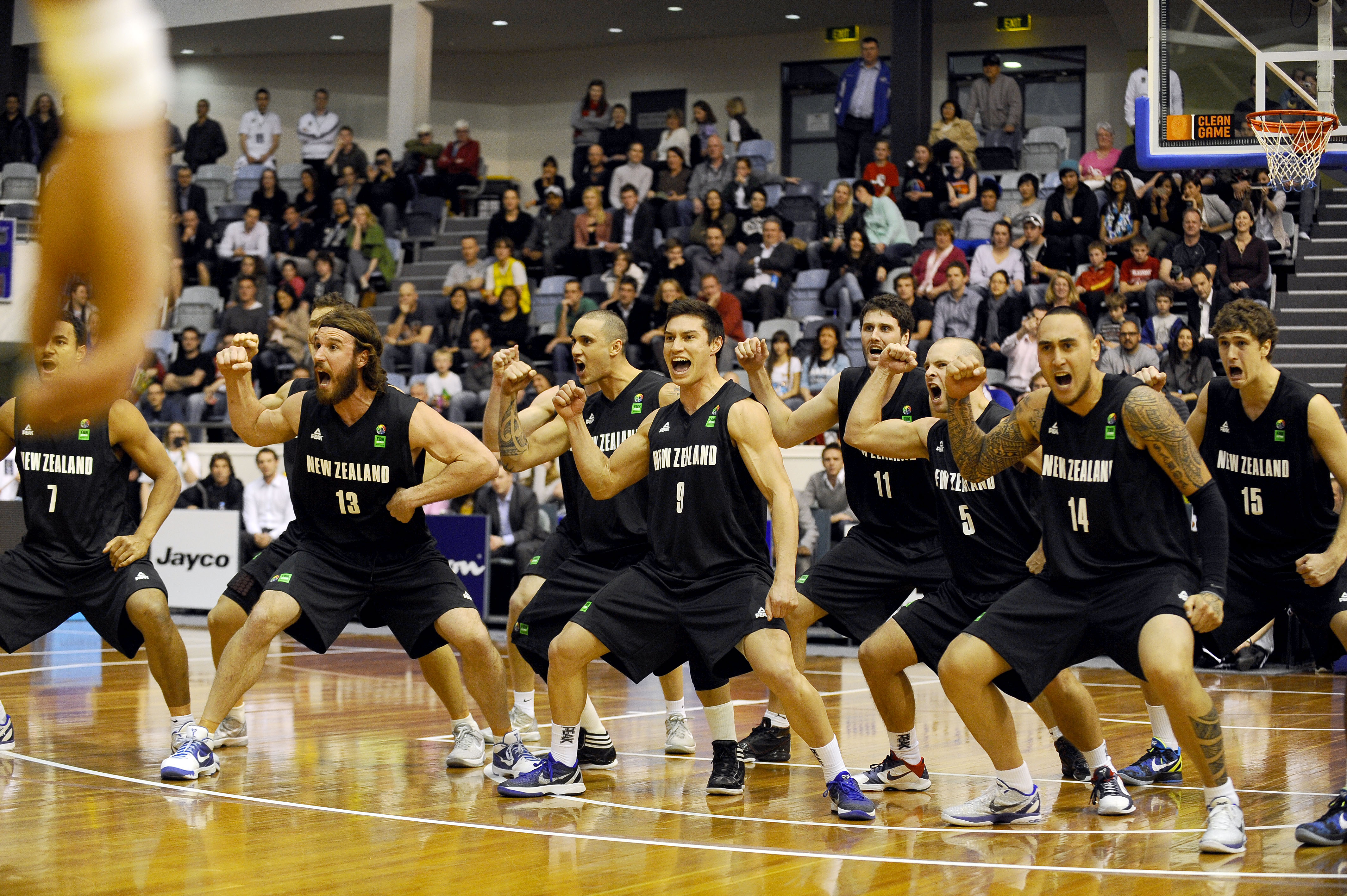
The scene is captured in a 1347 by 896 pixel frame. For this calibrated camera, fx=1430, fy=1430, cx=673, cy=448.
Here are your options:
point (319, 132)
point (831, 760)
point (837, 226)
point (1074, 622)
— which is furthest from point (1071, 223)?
point (319, 132)

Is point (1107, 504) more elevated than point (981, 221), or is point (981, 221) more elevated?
point (981, 221)

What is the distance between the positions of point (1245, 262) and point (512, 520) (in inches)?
306

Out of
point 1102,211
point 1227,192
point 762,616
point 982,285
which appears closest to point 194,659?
point 762,616

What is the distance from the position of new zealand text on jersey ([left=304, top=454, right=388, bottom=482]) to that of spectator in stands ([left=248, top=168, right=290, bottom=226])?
16.1 meters

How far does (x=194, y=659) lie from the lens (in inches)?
444

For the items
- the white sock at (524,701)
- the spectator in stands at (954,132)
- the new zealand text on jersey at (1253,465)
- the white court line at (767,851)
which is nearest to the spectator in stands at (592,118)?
the spectator in stands at (954,132)

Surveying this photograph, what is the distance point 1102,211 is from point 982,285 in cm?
173

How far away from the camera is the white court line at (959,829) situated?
18.8ft

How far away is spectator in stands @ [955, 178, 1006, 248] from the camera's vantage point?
55.1 feet

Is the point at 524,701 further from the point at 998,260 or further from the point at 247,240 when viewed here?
the point at 247,240

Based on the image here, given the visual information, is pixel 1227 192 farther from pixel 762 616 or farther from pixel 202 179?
pixel 202 179

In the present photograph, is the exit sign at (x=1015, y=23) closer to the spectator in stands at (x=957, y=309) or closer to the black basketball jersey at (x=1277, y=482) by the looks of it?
the spectator in stands at (x=957, y=309)

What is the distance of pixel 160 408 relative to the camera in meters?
17.6

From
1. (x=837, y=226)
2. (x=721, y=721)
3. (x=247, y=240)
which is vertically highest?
(x=247, y=240)
